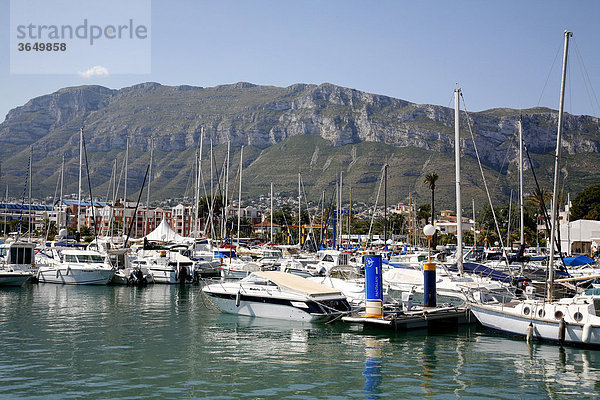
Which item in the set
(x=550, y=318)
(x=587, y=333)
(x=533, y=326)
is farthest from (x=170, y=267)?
(x=587, y=333)

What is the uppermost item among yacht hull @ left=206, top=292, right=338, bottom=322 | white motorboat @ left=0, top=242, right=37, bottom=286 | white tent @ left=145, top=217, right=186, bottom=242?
white tent @ left=145, top=217, right=186, bottom=242

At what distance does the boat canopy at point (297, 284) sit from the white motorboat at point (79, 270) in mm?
22250

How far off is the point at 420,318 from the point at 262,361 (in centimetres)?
→ 920

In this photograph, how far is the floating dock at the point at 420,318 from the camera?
24.8m

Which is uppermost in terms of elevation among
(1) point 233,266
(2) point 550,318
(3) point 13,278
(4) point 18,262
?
(4) point 18,262

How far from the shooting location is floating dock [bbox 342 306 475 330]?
978 inches

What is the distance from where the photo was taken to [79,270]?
154 feet

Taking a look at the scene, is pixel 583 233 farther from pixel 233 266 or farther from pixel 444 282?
pixel 444 282

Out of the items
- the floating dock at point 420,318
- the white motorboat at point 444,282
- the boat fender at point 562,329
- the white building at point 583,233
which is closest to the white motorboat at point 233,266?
the white motorboat at point 444,282

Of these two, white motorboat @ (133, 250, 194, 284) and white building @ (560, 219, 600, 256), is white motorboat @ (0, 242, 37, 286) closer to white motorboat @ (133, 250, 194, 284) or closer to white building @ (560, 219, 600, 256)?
white motorboat @ (133, 250, 194, 284)

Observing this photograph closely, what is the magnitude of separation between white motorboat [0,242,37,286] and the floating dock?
99.4ft

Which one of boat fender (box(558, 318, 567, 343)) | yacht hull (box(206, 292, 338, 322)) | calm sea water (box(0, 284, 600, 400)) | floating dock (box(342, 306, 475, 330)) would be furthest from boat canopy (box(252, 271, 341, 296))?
boat fender (box(558, 318, 567, 343))

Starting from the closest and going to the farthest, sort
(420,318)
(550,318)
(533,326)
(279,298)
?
(550,318) → (533,326) → (420,318) → (279,298)

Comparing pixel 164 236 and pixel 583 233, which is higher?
pixel 583 233
